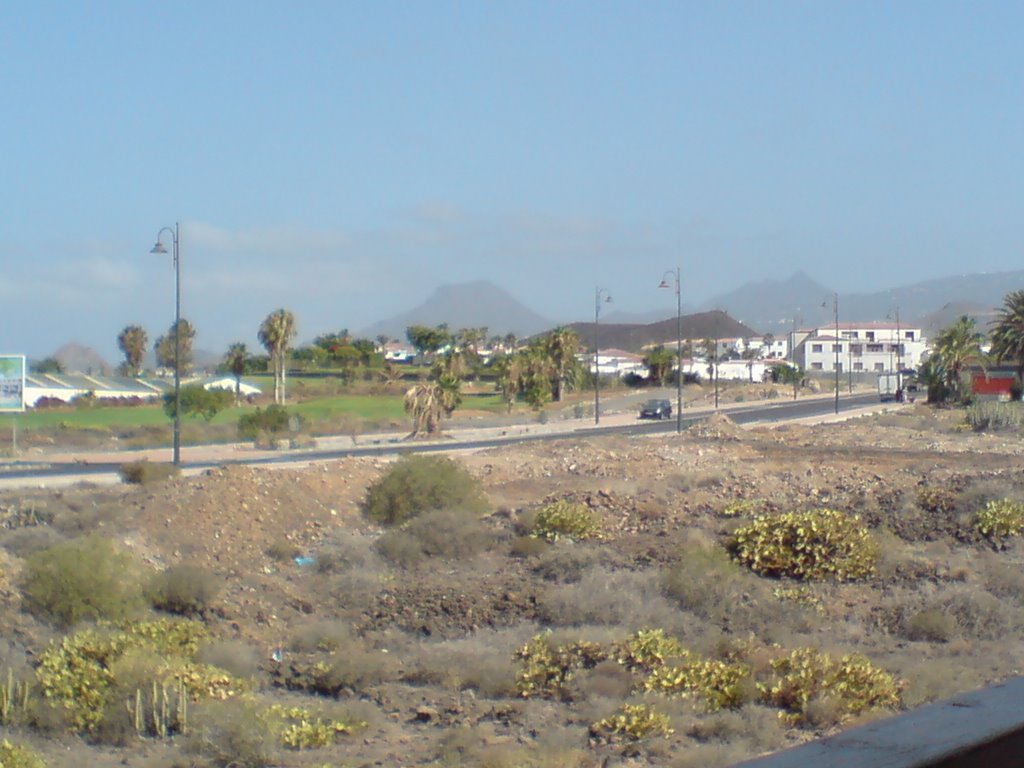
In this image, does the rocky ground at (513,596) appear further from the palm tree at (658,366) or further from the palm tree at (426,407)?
the palm tree at (658,366)

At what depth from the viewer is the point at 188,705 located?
11.3 metres

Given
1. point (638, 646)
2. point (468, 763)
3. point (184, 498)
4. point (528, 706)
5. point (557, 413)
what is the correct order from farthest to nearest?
point (557, 413) → point (184, 498) → point (638, 646) → point (528, 706) → point (468, 763)

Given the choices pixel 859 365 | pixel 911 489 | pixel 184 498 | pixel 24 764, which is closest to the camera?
pixel 24 764

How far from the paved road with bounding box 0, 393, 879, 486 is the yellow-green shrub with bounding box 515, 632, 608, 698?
904 inches

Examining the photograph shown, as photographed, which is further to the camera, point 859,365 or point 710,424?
point 859,365

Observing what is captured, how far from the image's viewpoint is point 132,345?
162 m

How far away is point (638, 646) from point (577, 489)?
1592cm

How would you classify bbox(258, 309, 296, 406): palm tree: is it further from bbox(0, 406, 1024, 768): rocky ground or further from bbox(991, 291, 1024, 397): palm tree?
bbox(0, 406, 1024, 768): rocky ground

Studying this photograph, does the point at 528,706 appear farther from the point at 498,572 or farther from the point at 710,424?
the point at 710,424

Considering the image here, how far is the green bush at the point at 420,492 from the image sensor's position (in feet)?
83.3

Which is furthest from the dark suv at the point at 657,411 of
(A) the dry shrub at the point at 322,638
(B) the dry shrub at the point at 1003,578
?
(A) the dry shrub at the point at 322,638

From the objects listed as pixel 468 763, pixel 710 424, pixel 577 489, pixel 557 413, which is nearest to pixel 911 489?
pixel 577 489

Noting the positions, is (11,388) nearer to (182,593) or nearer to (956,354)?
(182,593)

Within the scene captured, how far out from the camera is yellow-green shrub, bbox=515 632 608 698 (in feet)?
41.2
